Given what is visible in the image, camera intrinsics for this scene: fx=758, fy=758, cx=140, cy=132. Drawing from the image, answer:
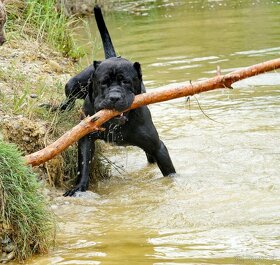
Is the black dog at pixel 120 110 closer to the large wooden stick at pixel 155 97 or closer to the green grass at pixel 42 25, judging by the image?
the large wooden stick at pixel 155 97

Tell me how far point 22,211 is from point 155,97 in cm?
151

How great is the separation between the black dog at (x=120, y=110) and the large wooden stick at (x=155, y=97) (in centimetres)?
26

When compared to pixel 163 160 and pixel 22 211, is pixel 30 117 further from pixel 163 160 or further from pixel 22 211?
pixel 22 211

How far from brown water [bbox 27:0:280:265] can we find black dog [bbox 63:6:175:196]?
0.24m

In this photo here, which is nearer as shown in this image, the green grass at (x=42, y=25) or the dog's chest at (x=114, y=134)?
the dog's chest at (x=114, y=134)

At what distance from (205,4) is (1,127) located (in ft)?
42.7

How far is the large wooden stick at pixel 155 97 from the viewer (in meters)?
5.27

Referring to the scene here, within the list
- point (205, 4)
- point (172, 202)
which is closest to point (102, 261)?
point (172, 202)

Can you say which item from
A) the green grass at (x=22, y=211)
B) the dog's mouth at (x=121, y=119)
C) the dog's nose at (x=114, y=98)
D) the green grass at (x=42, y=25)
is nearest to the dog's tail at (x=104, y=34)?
the dog's mouth at (x=121, y=119)

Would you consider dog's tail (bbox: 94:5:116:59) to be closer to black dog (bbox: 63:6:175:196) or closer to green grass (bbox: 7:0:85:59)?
black dog (bbox: 63:6:175:196)

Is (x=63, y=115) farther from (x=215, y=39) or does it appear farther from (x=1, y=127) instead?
(x=215, y=39)

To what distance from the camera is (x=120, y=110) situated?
5.62 m

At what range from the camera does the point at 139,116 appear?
6211mm

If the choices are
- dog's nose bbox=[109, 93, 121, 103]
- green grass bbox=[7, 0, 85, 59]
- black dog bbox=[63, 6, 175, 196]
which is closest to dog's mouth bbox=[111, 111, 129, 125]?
black dog bbox=[63, 6, 175, 196]
